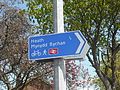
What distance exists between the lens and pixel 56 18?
5555 millimetres

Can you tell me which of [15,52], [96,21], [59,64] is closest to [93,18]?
[96,21]

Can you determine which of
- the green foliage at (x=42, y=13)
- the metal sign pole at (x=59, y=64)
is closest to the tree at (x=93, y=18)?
the green foliage at (x=42, y=13)

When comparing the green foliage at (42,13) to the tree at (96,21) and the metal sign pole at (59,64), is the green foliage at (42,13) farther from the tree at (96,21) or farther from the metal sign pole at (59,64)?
the metal sign pole at (59,64)

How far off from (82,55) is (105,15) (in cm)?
1302

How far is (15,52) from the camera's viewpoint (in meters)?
21.3

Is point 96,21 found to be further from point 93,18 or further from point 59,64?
point 59,64

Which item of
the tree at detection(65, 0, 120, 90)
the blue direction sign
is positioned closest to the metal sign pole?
the blue direction sign

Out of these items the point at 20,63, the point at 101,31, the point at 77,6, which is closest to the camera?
the point at 77,6

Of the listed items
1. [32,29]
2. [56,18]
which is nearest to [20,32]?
[32,29]

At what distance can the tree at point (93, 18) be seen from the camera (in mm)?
17484

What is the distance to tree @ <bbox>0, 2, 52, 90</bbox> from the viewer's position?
20.4m

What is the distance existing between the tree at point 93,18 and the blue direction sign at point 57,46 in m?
12.0

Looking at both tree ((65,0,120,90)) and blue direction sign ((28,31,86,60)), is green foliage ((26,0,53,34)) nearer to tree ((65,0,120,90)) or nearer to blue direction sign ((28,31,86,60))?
tree ((65,0,120,90))

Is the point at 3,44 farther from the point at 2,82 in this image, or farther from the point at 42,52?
the point at 42,52
